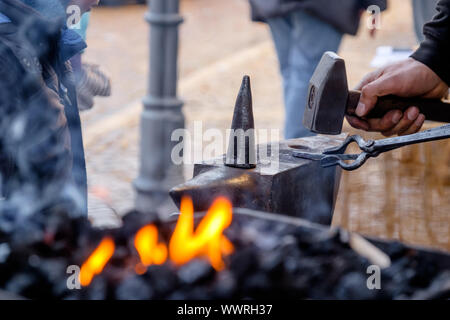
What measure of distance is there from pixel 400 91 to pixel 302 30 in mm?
1886

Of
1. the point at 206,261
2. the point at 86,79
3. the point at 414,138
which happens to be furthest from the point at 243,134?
the point at 86,79

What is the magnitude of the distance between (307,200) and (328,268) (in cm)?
64

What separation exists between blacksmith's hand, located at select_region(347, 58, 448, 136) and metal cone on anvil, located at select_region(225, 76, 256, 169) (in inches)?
13.5

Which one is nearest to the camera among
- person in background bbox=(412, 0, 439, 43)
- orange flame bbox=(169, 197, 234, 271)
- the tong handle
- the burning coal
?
the burning coal

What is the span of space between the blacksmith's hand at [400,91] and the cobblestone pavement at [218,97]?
2.07 ft

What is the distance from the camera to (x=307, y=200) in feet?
6.66

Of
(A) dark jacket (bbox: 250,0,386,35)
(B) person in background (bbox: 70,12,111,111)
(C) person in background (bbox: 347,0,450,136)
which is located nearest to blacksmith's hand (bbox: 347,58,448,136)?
(C) person in background (bbox: 347,0,450,136)

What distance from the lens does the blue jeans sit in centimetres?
377

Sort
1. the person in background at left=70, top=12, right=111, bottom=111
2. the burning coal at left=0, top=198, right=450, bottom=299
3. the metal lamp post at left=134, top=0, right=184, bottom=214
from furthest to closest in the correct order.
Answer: the metal lamp post at left=134, top=0, right=184, bottom=214 → the person in background at left=70, top=12, right=111, bottom=111 → the burning coal at left=0, top=198, right=450, bottom=299

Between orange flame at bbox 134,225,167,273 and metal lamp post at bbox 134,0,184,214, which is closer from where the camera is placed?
orange flame at bbox 134,225,167,273

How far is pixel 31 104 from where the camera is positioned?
2.13m

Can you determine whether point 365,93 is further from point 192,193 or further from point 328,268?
point 328,268

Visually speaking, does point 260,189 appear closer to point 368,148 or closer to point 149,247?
point 368,148

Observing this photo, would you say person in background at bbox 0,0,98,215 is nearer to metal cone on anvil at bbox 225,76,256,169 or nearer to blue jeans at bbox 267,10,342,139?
metal cone on anvil at bbox 225,76,256,169
